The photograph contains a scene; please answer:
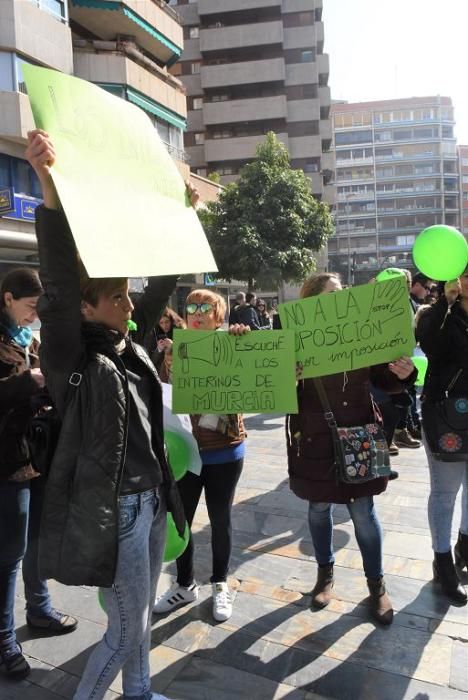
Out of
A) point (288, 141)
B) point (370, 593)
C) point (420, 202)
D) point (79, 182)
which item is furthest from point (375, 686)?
point (420, 202)

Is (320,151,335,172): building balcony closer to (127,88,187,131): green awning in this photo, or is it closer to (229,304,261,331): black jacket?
(127,88,187,131): green awning

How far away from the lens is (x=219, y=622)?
104 inches

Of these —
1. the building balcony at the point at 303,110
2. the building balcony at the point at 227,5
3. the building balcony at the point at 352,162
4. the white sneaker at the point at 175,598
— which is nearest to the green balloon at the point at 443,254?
the white sneaker at the point at 175,598

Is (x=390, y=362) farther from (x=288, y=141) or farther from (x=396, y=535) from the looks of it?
(x=288, y=141)

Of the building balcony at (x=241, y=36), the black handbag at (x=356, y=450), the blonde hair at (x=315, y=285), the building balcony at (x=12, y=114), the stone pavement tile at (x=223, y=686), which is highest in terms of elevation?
the building balcony at (x=241, y=36)

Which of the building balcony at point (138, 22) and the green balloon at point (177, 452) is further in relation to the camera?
the building balcony at point (138, 22)

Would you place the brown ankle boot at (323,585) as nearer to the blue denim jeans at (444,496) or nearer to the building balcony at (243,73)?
the blue denim jeans at (444,496)

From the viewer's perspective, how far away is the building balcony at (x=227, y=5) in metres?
40.8

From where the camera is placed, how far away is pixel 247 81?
134ft

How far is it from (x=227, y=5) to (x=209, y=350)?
47.3 metres

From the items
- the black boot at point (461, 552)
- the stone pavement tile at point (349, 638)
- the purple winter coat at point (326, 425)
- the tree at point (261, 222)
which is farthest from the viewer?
the tree at point (261, 222)

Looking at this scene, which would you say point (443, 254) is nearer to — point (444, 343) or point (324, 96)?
point (444, 343)

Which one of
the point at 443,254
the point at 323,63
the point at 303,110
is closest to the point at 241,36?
the point at 303,110

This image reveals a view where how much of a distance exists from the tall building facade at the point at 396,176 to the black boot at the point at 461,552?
83.9m
